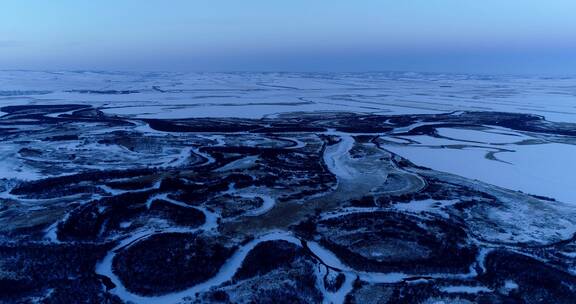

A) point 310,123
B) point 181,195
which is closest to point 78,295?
point 181,195

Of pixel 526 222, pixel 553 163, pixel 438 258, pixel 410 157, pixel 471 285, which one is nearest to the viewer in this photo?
pixel 471 285

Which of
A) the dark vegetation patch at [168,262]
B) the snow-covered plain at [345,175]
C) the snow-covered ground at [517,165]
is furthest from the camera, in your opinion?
the snow-covered ground at [517,165]

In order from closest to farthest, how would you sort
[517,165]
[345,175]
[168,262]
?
1. [168,262]
2. [345,175]
3. [517,165]

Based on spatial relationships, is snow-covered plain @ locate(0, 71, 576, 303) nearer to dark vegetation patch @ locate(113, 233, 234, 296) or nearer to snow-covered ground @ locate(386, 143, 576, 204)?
snow-covered ground @ locate(386, 143, 576, 204)

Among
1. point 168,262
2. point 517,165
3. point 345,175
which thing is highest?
point 517,165

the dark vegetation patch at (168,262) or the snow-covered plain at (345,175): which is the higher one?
the snow-covered plain at (345,175)

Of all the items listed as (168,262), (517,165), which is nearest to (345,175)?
(517,165)

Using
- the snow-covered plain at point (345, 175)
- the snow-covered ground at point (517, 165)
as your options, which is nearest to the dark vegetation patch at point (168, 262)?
the snow-covered plain at point (345, 175)

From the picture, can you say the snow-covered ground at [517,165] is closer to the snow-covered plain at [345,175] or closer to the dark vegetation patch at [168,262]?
the snow-covered plain at [345,175]

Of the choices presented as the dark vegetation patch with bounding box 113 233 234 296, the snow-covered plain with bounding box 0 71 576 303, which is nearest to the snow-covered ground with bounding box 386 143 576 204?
the snow-covered plain with bounding box 0 71 576 303

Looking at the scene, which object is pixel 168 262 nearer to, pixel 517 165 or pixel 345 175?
pixel 345 175

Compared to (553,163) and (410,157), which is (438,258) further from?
(553,163)
